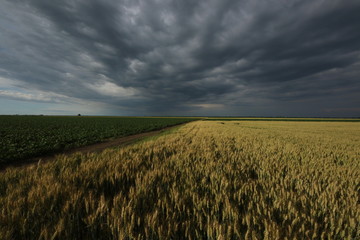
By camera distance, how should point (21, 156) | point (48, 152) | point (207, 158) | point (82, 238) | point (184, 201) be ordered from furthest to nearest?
point (48, 152), point (21, 156), point (207, 158), point (184, 201), point (82, 238)

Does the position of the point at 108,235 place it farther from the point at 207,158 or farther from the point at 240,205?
the point at 207,158

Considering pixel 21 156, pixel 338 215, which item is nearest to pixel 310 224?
pixel 338 215

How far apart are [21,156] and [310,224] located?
13940 millimetres

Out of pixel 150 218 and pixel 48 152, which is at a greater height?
pixel 150 218

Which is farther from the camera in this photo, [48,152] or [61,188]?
[48,152]

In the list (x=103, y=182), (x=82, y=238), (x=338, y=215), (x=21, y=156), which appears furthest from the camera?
(x=21, y=156)

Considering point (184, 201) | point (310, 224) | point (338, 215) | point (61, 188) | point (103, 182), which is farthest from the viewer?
point (103, 182)

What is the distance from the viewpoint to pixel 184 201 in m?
2.05

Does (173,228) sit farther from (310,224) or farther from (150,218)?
(310,224)

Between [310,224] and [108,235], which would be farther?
[310,224]

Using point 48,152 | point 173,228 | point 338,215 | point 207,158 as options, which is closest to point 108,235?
point 173,228

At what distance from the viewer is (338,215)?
190 centimetres

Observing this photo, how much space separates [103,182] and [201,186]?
6.68 ft

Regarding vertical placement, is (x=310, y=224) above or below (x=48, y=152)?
above
